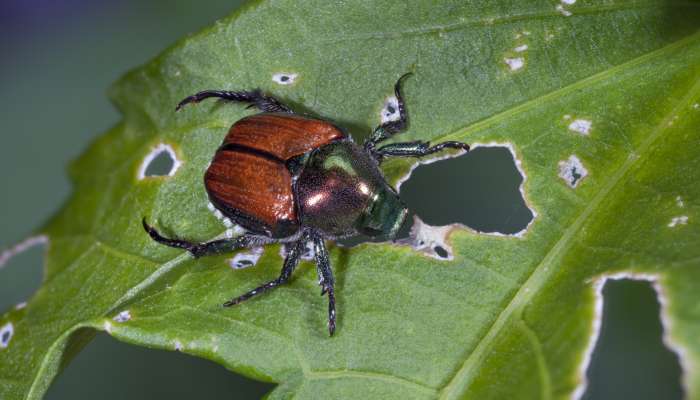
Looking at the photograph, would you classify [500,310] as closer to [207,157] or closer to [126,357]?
[207,157]

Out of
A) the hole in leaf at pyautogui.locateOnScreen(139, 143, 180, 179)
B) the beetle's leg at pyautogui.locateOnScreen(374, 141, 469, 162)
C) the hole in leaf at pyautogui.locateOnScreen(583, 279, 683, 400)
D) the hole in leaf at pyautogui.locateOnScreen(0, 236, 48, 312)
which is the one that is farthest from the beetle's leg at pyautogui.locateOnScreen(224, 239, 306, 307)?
the hole in leaf at pyautogui.locateOnScreen(0, 236, 48, 312)

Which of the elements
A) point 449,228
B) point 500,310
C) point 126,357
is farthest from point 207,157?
point 126,357

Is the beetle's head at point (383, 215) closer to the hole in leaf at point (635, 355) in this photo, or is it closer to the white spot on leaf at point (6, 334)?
the hole in leaf at point (635, 355)

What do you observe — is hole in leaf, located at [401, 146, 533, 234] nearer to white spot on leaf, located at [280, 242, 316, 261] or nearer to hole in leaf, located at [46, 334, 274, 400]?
white spot on leaf, located at [280, 242, 316, 261]

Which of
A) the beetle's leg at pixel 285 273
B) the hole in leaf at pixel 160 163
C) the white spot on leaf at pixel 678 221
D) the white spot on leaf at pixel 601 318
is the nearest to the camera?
the white spot on leaf at pixel 601 318

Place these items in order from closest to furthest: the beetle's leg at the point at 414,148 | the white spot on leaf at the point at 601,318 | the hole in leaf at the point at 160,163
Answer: the white spot on leaf at the point at 601,318, the beetle's leg at the point at 414,148, the hole in leaf at the point at 160,163

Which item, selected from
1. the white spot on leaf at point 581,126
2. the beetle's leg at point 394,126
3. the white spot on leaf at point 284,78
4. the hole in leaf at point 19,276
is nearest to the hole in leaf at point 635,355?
the white spot on leaf at point 581,126
